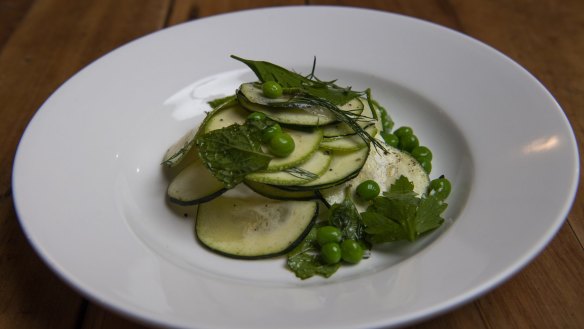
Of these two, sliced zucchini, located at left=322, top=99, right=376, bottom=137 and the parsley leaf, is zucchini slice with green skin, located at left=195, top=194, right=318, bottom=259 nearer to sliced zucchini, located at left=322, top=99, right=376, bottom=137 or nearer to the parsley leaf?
the parsley leaf

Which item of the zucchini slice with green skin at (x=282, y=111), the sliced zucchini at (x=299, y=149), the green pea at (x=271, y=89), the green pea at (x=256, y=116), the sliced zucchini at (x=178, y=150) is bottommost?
the sliced zucchini at (x=178, y=150)

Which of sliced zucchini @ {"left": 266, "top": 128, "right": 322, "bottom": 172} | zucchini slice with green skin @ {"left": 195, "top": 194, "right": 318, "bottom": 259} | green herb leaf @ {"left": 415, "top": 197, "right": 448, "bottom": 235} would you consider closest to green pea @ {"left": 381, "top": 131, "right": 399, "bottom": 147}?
sliced zucchini @ {"left": 266, "top": 128, "right": 322, "bottom": 172}

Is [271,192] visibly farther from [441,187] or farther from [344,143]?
[441,187]

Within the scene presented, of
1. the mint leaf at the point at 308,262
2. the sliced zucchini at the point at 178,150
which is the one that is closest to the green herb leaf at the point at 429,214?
the mint leaf at the point at 308,262

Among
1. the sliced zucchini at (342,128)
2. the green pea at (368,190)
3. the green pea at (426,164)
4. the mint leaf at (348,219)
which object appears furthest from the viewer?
the green pea at (426,164)

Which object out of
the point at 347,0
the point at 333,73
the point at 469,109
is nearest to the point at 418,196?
the point at 469,109

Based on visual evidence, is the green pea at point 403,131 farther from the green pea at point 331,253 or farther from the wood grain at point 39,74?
the wood grain at point 39,74

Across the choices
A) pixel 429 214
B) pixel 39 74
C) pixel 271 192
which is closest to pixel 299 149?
pixel 271 192
